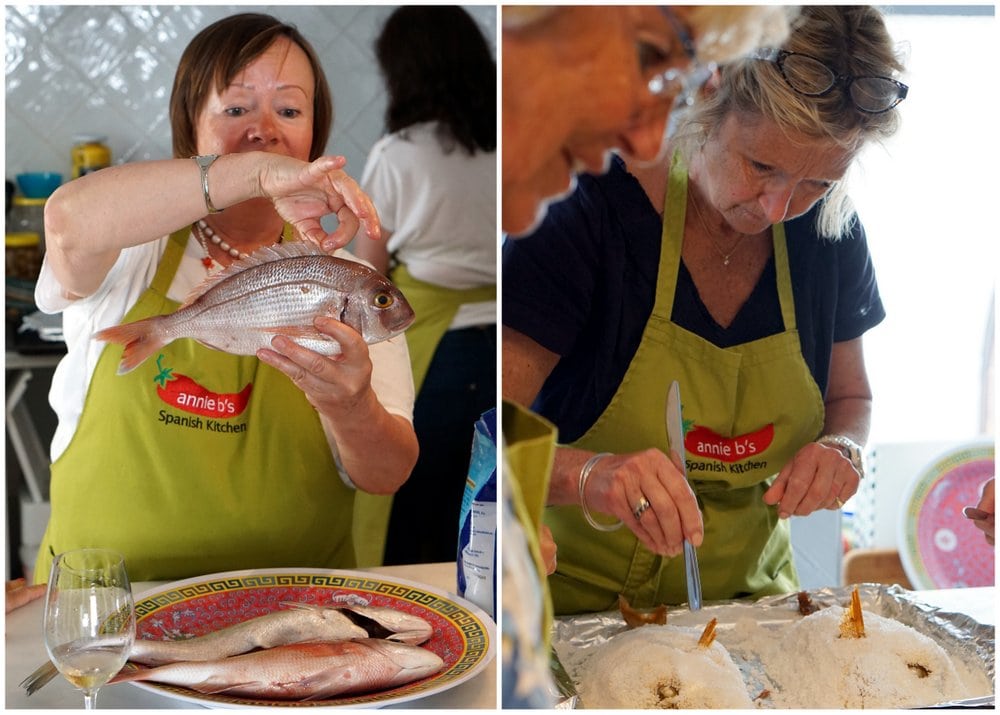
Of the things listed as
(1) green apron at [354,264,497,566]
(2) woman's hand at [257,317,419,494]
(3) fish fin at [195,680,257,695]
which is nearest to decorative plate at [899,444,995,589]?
(2) woman's hand at [257,317,419,494]

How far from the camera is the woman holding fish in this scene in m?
1.36

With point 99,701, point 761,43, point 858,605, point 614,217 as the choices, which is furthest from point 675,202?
point 99,701

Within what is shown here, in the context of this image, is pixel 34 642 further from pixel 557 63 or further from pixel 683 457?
pixel 557 63

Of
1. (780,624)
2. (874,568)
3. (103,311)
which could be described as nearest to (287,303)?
(103,311)

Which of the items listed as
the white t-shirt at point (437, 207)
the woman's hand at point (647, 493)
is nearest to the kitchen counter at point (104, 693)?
the woman's hand at point (647, 493)

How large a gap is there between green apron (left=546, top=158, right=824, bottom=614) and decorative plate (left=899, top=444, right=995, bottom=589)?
0.23 meters

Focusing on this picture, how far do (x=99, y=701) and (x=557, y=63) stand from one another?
0.88 metres

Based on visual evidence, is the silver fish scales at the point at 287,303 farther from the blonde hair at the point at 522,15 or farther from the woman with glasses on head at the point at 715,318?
the blonde hair at the point at 522,15

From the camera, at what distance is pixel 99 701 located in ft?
3.95

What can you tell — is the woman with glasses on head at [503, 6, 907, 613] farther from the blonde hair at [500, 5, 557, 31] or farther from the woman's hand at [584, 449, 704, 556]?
the blonde hair at [500, 5, 557, 31]

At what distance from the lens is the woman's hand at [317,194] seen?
1.30 m

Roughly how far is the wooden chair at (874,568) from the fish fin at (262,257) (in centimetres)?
80

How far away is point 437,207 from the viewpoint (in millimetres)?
2527

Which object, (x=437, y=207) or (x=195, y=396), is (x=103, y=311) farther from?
(x=437, y=207)
